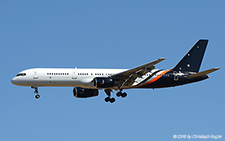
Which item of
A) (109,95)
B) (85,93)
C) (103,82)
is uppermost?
(103,82)

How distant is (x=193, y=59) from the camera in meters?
75.2

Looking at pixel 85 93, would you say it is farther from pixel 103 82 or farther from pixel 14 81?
pixel 14 81

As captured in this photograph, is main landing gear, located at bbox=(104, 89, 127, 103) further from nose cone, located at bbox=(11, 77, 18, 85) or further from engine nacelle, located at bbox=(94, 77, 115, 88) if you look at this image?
nose cone, located at bbox=(11, 77, 18, 85)

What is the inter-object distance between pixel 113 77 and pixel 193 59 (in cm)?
1438

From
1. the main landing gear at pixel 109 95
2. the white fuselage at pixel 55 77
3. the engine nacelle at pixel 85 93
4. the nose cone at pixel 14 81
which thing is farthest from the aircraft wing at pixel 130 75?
the nose cone at pixel 14 81

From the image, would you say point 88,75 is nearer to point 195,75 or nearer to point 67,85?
point 67,85

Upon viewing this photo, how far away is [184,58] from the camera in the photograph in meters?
75.0

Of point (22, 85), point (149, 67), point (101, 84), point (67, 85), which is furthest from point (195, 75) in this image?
point (22, 85)

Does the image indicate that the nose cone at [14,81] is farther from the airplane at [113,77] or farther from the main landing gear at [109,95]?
the main landing gear at [109,95]

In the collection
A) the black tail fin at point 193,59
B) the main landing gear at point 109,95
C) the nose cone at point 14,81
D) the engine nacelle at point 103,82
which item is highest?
the black tail fin at point 193,59

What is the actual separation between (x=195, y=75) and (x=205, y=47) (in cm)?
739

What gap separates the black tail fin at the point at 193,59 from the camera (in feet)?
244

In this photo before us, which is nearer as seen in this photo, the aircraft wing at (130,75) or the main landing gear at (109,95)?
the aircraft wing at (130,75)

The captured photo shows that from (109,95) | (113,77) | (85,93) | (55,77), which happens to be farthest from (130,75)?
(55,77)
